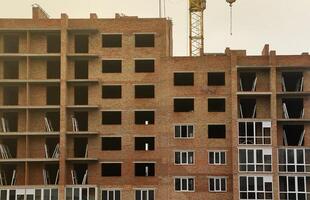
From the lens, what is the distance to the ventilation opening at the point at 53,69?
8689 centimetres

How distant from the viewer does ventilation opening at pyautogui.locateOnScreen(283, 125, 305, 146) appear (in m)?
85.4

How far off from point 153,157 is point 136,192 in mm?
3870

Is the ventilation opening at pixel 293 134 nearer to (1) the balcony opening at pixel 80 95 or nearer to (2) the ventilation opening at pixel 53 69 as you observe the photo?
(1) the balcony opening at pixel 80 95

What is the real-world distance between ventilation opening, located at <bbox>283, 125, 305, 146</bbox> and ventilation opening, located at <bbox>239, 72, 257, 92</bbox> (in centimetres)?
531

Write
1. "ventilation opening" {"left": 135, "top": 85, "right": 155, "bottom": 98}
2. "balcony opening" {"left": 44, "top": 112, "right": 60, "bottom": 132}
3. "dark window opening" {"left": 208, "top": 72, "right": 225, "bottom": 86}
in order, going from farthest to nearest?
1. "ventilation opening" {"left": 135, "top": 85, "right": 155, "bottom": 98}
2. "dark window opening" {"left": 208, "top": 72, "right": 225, "bottom": 86}
3. "balcony opening" {"left": 44, "top": 112, "right": 60, "bottom": 132}

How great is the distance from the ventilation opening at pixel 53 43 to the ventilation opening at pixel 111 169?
41.6 feet

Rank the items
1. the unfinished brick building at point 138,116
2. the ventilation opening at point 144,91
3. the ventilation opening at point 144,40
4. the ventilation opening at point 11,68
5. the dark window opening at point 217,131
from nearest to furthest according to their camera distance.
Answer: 1. the unfinished brick building at point 138,116
2. the dark window opening at point 217,131
3. the ventilation opening at point 144,91
4. the ventilation opening at point 11,68
5. the ventilation opening at point 144,40

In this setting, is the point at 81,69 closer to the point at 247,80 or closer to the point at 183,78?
the point at 183,78

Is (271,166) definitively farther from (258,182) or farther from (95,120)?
(95,120)

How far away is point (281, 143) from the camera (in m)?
85.4

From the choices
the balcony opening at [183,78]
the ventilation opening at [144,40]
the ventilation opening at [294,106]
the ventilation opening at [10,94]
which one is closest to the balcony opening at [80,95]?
the ventilation opening at [10,94]

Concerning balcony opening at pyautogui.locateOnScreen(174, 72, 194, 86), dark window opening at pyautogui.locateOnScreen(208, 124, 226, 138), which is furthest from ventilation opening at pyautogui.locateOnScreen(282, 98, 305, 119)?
balcony opening at pyautogui.locateOnScreen(174, 72, 194, 86)

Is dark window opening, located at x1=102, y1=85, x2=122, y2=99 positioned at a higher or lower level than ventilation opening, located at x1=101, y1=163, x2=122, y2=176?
higher

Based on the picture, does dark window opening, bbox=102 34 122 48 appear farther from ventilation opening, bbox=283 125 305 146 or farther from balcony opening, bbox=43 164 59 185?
ventilation opening, bbox=283 125 305 146
